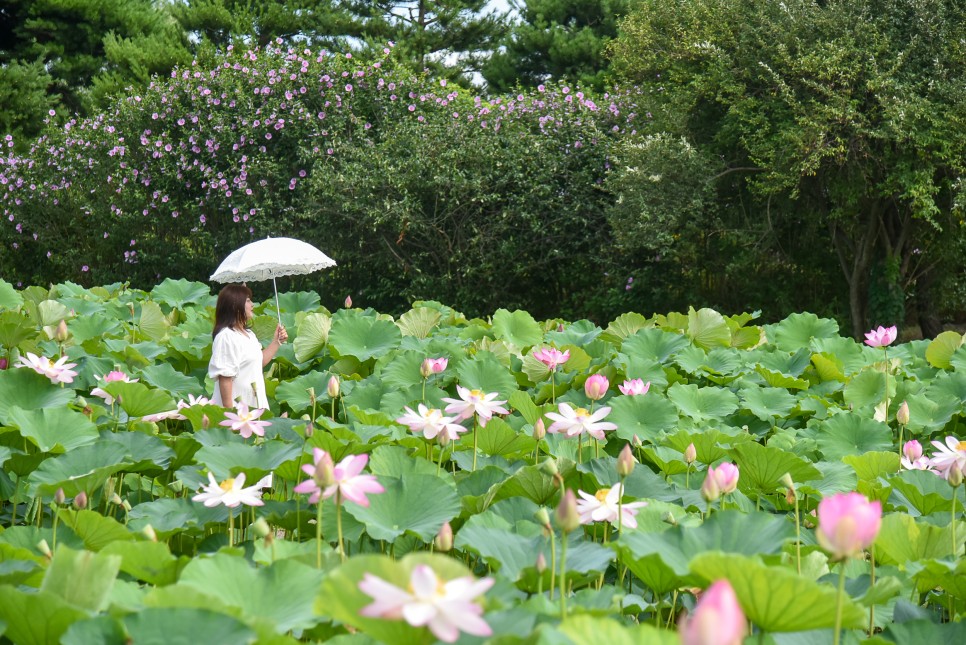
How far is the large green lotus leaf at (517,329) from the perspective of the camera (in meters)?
3.41

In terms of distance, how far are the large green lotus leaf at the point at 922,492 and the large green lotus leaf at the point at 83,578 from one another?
1214mm

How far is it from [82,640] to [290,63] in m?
11.0

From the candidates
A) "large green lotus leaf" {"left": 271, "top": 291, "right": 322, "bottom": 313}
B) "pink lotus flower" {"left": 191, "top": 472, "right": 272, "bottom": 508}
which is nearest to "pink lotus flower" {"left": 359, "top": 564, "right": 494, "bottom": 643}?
"pink lotus flower" {"left": 191, "top": 472, "right": 272, "bottom": 508}

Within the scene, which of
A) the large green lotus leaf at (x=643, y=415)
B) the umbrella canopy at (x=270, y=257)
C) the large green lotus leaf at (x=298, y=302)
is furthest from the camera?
the umbrella canopy at (x=270, y=257)

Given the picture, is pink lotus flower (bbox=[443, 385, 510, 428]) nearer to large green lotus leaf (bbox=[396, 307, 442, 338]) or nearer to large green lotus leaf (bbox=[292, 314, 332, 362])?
large green lotus leaf (bbox=[292, 314, 332, 362])

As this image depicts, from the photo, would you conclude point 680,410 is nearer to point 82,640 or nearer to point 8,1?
point 82,640

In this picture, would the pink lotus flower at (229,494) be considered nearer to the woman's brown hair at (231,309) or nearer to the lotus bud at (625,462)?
the lotus bud at (625,462)

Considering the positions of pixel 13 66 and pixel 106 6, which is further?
pixel 106 6

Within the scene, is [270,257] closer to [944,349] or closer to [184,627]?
[944,349]

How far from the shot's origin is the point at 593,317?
10.7 meters

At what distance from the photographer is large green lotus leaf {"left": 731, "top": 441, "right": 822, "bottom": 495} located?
5.58ft

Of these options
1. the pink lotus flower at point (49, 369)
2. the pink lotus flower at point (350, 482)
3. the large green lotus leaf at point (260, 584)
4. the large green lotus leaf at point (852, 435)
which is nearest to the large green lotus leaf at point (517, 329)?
the large green lotus leaf at point (852, 435)

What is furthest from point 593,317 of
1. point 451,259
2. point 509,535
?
point 509,535

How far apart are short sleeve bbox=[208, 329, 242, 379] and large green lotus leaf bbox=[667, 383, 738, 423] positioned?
50.0 inches
